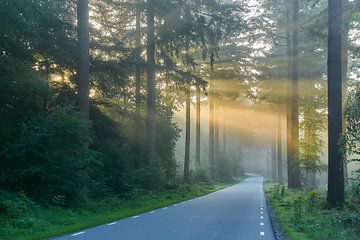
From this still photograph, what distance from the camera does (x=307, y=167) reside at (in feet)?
102

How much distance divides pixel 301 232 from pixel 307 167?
17553mm

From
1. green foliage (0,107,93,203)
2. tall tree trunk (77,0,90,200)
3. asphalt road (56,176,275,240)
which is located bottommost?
asphalt road (56,176,275,240)

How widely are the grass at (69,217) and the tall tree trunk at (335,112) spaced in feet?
25.0

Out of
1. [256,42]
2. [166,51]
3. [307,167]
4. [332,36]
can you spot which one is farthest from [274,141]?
Answer: [332,36]

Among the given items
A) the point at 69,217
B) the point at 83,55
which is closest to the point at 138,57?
the point at 83,55

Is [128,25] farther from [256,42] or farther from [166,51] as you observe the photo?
[256,42]

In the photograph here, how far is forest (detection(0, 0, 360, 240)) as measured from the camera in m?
16.4

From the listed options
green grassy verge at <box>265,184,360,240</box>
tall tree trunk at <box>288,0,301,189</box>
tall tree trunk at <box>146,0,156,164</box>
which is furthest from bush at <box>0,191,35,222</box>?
tall tree trunk at <box>288,0,301,189</box>

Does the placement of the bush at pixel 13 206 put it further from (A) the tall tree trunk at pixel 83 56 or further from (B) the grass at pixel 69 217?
(A) the tall tree trunk at pixel 83 56

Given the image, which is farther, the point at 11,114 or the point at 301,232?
the point at 11,114

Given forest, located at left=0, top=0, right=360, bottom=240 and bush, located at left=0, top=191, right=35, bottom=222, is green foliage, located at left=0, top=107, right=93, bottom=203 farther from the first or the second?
bush, located at left=0, top=191, right=35, bottom=222

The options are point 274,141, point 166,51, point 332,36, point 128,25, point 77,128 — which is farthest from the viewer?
point 274,141

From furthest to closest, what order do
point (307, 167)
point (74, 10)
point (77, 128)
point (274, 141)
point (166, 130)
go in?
1. point (274, 141)
2. point (166, 130)
3. point (307, 167)
4. point (74, 10)
5. point (77, 128)

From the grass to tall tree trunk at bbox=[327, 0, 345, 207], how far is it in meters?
7.62
